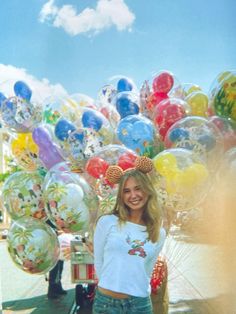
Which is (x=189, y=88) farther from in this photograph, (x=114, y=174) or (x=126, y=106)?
(x=114, y=174)

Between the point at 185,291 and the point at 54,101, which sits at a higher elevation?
the point at 54,101

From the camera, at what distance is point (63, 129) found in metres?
3.56

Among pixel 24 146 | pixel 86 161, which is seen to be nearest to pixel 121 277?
pixel 86 161

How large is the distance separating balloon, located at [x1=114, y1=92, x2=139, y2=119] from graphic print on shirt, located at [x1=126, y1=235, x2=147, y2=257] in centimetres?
169

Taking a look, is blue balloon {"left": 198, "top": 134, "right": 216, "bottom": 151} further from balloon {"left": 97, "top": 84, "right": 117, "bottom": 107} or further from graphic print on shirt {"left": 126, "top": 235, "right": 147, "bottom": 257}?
balloon {"left": 97, "top": 84, "right": 117, "bottom": 107}

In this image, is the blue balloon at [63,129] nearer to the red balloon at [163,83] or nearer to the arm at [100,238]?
the red balloon at [163,83]

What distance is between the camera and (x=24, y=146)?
390cm

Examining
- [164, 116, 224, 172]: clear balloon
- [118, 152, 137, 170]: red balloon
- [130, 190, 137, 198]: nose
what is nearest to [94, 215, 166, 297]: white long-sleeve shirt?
[130, 190, 137, 198]: nose

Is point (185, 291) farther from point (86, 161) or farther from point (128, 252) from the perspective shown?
point (128, 252)

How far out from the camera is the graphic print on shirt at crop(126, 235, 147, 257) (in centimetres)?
217

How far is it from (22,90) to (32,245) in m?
1.40

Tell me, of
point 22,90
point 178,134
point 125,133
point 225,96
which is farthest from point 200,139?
point 22,90

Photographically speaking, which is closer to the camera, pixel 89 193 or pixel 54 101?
pixel 89 193

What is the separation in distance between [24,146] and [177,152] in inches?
61.7
